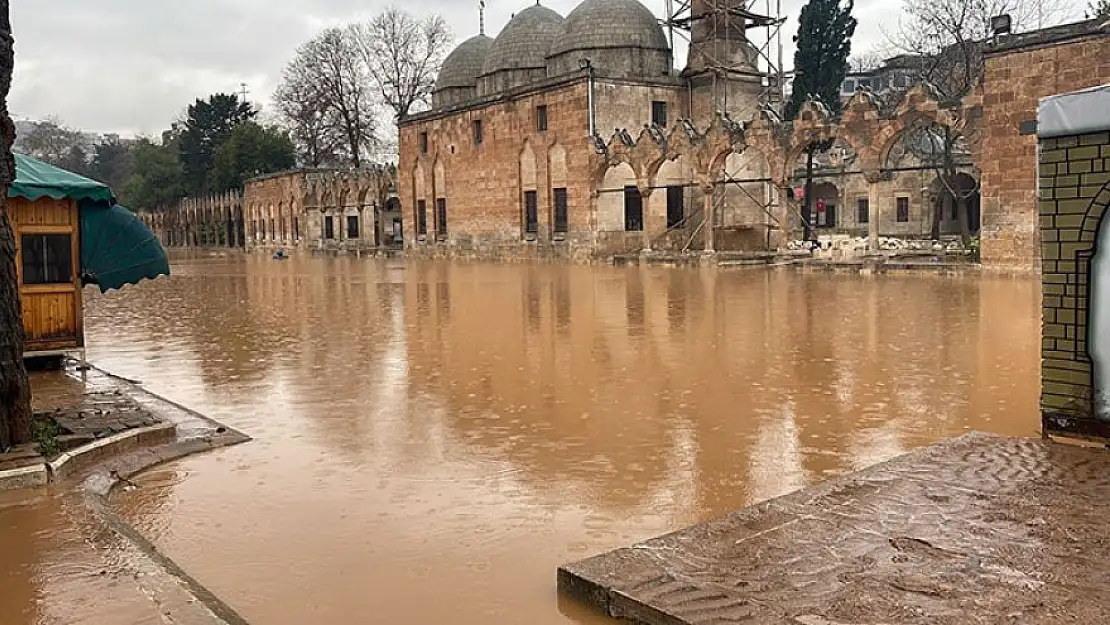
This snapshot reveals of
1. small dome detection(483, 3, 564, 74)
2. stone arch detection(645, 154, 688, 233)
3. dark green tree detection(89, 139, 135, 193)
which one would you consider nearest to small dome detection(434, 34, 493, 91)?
small dome detection(483, 3, 564, 74)

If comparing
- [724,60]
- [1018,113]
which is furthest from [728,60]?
[1018,113]

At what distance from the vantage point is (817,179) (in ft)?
146

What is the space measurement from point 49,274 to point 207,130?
63853 mm

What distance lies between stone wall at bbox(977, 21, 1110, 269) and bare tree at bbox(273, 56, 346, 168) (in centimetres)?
4218

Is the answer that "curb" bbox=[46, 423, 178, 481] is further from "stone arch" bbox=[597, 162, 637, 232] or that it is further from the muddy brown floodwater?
"stone arch" bbox=[597, 162, 637, 232]

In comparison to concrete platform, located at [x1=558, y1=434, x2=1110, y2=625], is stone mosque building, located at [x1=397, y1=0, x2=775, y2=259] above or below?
above

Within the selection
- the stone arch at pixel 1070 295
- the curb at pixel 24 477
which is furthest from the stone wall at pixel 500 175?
the curb at pixel 24 477

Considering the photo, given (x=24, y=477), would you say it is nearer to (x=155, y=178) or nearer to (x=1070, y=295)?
(x=1070, y=295)

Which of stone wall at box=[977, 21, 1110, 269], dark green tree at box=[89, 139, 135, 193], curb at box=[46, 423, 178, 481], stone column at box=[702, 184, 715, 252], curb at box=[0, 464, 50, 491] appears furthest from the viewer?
dark green tree at box=[89, 139, 135, 193]

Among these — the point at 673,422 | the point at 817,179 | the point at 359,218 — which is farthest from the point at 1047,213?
the point at 359,218

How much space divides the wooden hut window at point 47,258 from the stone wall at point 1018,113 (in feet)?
59.3

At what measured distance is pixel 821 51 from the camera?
120ft

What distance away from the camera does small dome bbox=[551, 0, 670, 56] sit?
1384 inches

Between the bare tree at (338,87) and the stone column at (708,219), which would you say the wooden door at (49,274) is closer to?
the stone column at (708,219)
